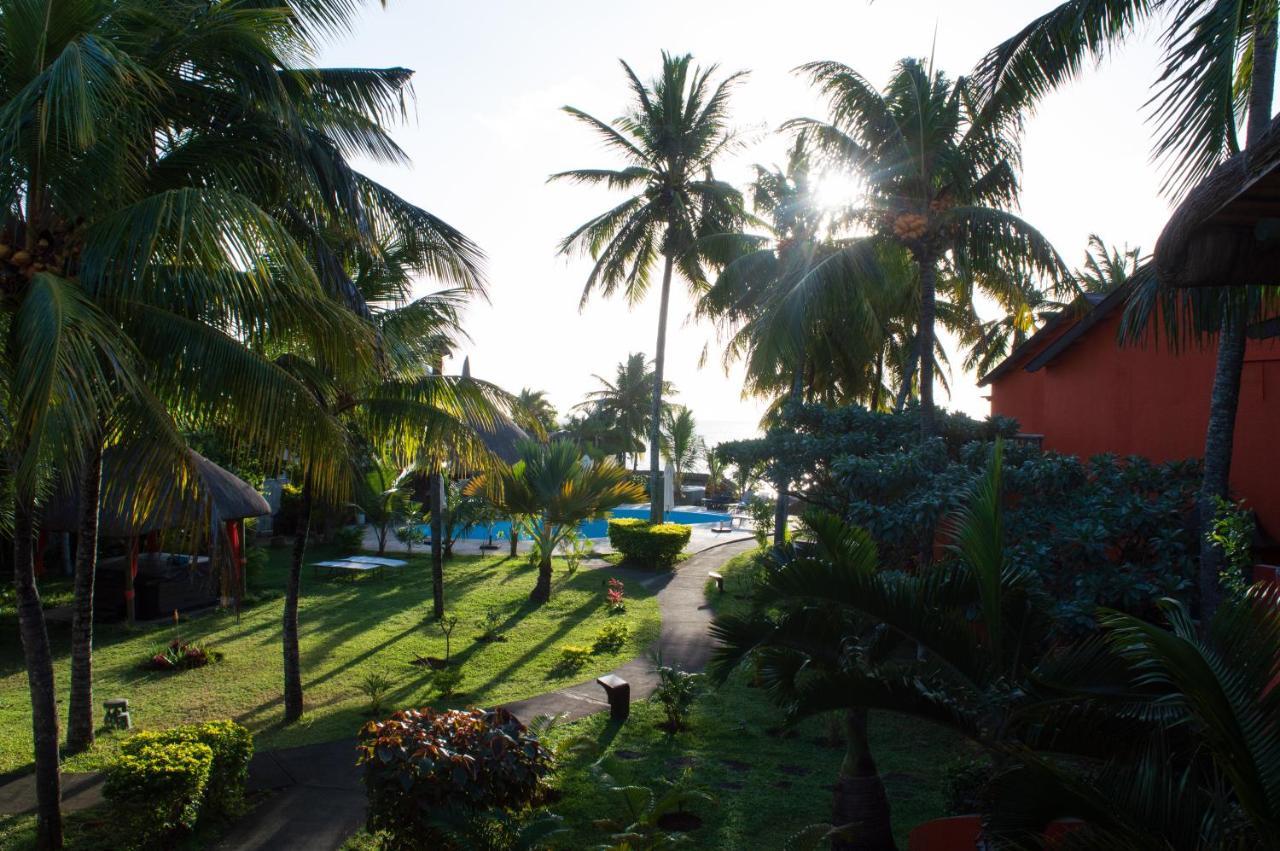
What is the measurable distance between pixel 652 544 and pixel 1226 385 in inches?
583

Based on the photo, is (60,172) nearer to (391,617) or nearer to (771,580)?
(771,580)

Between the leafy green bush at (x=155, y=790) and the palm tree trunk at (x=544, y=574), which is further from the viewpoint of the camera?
the palm tree trunk at (x=544, y=574)

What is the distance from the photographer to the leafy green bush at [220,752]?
660 centimetres

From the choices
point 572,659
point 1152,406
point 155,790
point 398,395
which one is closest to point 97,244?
point 398,395

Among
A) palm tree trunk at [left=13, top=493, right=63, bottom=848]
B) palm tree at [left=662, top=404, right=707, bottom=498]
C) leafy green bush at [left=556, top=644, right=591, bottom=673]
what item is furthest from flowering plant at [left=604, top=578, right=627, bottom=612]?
palm tree at [left=662, top=404, right=707, bottom=498]

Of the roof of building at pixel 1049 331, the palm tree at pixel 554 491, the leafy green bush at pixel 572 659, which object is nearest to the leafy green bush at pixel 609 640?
the leafy green bush at pixel 572 659

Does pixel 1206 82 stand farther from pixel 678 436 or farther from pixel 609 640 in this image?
pixel 678 436

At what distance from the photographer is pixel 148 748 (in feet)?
20.8

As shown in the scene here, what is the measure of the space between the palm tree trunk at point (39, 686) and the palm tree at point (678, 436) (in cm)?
3100

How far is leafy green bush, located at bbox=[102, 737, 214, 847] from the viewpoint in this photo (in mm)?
6023

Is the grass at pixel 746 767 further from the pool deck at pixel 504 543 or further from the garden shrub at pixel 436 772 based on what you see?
the pool deck at pixel 504 543

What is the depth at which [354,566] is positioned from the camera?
18.4 meters

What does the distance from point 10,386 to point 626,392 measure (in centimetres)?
4016

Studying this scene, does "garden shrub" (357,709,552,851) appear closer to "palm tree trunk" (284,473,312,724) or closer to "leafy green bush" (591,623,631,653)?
"palm tree trunk" (284,473,312,724)
